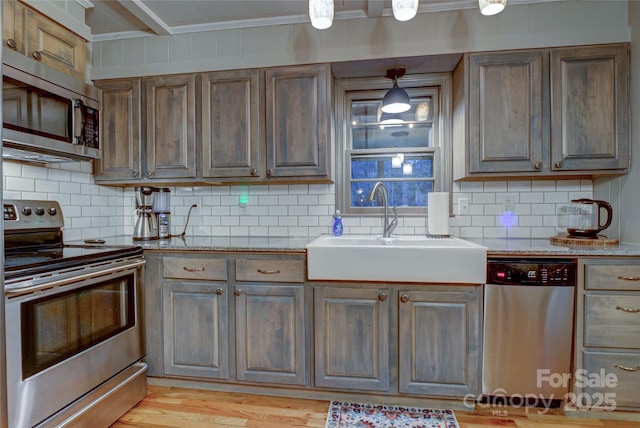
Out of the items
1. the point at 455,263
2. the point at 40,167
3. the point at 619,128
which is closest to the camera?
the point at 455,263

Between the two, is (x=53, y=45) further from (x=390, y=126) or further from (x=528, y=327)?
(x=528, y=327)

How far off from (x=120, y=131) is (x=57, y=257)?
116 centimetres

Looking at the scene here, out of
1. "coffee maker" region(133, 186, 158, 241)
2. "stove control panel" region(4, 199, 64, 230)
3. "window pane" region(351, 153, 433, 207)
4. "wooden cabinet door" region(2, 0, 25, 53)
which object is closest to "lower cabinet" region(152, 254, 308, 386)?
"coffee maker" region(133, 186, 158, 241)

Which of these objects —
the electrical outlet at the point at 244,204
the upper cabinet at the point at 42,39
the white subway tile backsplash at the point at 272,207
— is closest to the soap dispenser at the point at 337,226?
the white subway tile backsplash at the point at 272,207

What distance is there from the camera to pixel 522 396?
1.82 meters

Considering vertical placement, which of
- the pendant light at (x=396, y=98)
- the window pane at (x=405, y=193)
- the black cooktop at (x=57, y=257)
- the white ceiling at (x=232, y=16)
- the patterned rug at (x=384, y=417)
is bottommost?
the patterned rug at (x=384, y=417)

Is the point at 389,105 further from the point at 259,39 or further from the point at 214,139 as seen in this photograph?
the point at 214,139

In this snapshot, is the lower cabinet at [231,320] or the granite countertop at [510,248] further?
the lower cabinet at [231,320]

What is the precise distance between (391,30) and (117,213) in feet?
8.07

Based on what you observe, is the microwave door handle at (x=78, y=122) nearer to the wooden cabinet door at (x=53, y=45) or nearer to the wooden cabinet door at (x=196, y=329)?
the wooden cabinet door at (x=53, y=45)

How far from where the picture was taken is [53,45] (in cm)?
192

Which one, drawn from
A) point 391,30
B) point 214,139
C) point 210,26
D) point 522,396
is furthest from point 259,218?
point 522,396

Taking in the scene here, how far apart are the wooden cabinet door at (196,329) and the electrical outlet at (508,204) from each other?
6.35 feet

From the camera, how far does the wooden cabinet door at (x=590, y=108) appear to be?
1991 millimetres
